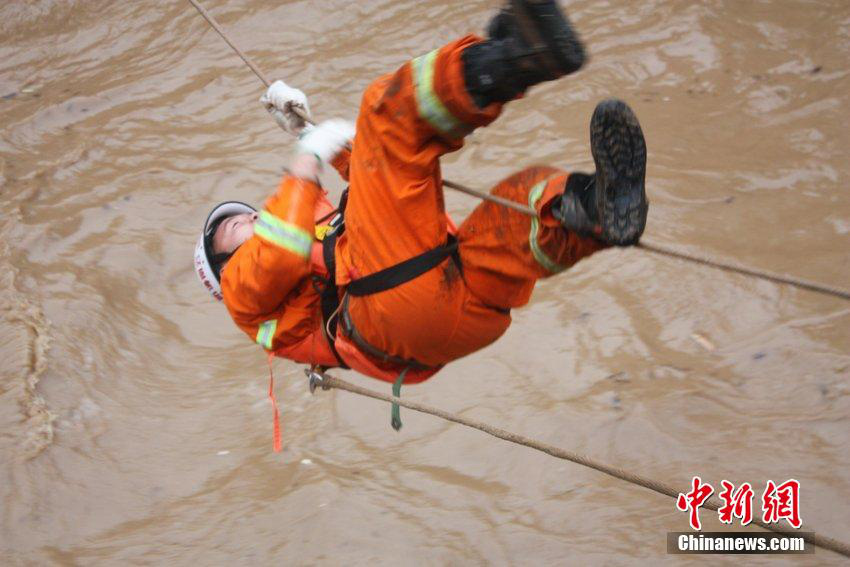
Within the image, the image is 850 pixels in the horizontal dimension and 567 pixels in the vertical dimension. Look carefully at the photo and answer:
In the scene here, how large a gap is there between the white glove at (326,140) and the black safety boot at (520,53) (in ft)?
2.44

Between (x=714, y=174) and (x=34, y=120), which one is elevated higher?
(x=34, y=120)

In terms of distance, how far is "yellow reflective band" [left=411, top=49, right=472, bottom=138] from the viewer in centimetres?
219

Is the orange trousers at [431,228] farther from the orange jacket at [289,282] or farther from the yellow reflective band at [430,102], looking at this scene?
the orange jacket at [289,282]

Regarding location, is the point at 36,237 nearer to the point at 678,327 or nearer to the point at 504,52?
the point at 678,327

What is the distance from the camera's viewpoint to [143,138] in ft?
19.4

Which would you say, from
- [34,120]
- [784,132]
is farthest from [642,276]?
[34,120]

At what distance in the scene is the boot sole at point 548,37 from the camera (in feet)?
6.52

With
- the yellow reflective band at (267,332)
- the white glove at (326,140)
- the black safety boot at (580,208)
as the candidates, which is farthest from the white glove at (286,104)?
the black safety boot at (580,208)

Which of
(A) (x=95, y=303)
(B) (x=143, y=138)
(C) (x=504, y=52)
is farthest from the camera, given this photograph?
(B) (x=143, y=138)

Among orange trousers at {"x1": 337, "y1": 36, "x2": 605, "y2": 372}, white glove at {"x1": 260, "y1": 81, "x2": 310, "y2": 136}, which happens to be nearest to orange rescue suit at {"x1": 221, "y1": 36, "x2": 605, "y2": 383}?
orange trousers at {"x1": 337, "y1": 36, "x2": 605, "y2": 372}

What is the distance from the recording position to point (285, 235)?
→ 8.30 feet

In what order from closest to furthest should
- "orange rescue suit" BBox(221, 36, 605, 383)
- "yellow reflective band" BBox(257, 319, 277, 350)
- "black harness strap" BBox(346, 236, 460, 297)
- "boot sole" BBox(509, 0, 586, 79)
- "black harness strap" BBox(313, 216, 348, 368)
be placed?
"boot sole" BBox(509, 0, 586, 79)
"orange rescue suit" BBox(221, 36, 605, 383)
"black harness strap" BBox(346, 236, 460, 297)
"black harness strap" BBox(313, 216, 348, 368)
"yellow reflective band" BBox(257, 319, 277, 350)

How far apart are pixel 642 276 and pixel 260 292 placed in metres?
2.39

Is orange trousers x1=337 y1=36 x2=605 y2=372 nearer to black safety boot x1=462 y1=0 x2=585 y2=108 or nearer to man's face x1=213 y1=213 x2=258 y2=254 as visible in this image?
black safety boot x1=462 y1=0 x2=585 y2=108
